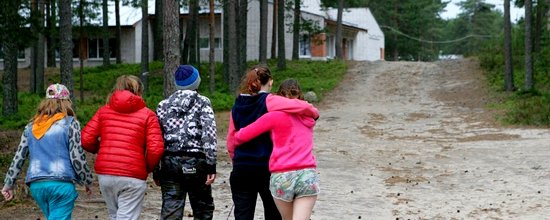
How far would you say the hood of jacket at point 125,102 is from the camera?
566 centimetres

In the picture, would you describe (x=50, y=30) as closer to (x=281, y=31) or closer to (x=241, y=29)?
(x=241, y=29)

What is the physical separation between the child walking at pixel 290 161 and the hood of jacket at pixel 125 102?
3.02 ft

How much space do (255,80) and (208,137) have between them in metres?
0.64

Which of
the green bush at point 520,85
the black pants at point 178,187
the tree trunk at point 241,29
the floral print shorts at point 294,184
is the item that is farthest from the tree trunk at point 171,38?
the tree trunk at point 241,29

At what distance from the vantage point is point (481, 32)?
85.0m

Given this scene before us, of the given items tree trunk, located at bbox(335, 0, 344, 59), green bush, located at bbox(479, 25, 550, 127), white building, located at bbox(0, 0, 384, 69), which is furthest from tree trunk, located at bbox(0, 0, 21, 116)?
tree trunk, located at bbox(335, 0, 344, 59)

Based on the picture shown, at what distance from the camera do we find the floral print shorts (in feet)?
17.8

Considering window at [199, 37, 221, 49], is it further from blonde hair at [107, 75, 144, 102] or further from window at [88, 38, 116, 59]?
blonde hair at [107, 75, 144, 102]

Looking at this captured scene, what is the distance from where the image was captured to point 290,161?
5414 millimetres

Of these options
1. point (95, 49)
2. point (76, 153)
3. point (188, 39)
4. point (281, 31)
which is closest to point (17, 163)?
point (76, 153)

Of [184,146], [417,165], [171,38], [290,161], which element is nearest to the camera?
[290,161]

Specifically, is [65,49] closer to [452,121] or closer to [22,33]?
[22,33]

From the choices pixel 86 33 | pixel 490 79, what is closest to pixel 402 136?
pixel 490 79

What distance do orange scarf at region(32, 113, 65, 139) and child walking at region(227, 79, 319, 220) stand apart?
156 cm
